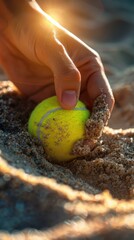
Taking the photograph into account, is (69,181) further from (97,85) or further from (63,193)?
(97,85)

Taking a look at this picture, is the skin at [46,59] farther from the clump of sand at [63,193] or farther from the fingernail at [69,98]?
the clump of sand at [63,193]

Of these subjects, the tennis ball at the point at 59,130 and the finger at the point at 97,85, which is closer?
the tennis ball at the point at 59,130

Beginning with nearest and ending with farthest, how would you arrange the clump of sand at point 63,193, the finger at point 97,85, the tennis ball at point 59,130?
1. the clump of sand at point 63,193
2. the tennis ball at point 59,130
3. the finger at point 97,85

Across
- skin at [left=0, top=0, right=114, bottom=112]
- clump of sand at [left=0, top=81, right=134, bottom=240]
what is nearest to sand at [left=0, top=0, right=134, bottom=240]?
clump of sand at [left=0, top=81, right=134, bottom=240]

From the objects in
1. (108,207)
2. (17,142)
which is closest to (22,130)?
(17,142)

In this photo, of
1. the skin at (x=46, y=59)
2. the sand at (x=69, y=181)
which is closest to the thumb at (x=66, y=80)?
the skin at (x=46, y=59)

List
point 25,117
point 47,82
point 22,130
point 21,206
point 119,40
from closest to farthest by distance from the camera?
1. point 21,206
2. point 22,130
3. point 25,117
4. point 47,82
5. point 119,40

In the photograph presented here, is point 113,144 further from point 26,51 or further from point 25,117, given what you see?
point 26,51
